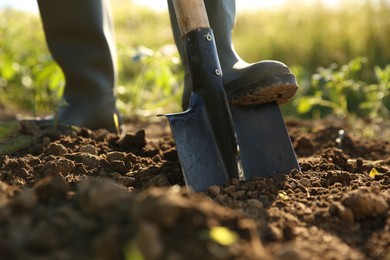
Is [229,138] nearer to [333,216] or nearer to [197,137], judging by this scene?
[197,137]

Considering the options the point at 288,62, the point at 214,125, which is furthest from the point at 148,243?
the point at 288,62

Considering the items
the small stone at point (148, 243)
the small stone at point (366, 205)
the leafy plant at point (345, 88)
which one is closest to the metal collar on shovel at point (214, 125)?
the small stone at point (366, 205)

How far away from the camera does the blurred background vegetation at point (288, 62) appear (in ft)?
11.6

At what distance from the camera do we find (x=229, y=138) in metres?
2.08

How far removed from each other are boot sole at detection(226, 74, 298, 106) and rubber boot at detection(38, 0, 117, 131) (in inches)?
37.1

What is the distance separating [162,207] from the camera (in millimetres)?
1149

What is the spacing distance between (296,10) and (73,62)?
5.66 meters

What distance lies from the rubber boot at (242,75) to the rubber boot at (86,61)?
54 cm

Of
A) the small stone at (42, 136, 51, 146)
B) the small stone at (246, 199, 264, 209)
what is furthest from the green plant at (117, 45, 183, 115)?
the small stone at (246, 199, 264, 209)

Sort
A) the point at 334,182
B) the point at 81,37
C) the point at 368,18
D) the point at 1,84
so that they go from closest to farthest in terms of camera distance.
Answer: the point at 334,182
the point at 81,37
the point at 1,84
the point at 368,18

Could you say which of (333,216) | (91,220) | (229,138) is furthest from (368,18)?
(91,220)

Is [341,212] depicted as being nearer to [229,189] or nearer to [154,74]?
[229,189]

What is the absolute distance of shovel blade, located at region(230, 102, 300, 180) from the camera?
211cm

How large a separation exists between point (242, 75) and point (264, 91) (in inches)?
4.8
